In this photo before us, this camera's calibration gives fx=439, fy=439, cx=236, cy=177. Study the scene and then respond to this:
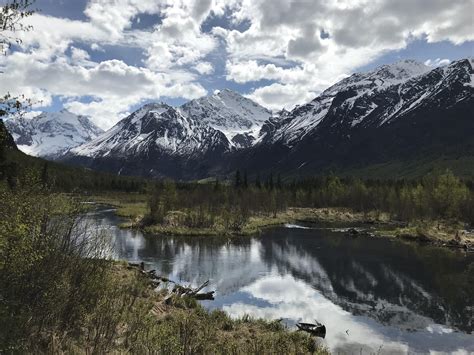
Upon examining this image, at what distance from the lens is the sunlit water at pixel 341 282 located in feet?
121

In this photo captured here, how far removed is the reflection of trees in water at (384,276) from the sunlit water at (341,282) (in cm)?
11

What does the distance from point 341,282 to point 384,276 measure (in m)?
6.99

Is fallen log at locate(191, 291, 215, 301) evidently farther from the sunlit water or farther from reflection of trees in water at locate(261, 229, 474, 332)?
reflection of trees in water at locate(261, 229, 474, 332)

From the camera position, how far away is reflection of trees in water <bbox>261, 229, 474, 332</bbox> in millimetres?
43438

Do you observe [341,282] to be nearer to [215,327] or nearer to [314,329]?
[314,329]

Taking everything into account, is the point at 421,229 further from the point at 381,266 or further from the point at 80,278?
the point at 80,278

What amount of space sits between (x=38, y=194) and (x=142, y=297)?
56.4 feet

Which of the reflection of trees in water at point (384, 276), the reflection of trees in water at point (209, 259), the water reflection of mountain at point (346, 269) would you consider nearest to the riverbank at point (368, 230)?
the water reflection of mountain at point (346, 269)

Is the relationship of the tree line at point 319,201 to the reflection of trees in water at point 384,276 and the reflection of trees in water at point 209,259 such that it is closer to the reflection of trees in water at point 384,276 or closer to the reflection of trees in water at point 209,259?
the reflection of trees in water at point 209,259

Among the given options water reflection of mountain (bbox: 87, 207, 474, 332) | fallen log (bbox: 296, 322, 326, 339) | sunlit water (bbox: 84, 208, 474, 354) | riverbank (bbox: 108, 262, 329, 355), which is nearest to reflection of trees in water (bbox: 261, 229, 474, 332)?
water reflection of mountain (bbox: 87, 207, 474, 332)

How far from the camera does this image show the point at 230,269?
6106 centimetres

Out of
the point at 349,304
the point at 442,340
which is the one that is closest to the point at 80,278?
the point at 442,340

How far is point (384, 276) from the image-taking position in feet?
194

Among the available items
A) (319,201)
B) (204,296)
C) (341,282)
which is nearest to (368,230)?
(341,282)
